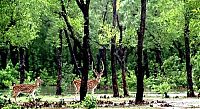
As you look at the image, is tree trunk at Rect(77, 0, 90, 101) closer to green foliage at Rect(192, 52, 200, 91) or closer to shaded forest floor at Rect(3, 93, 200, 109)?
shaded forest floor at Rect(3, 93, 200, 109)

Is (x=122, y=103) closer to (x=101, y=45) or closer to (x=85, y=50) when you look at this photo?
(x=85, y=50)

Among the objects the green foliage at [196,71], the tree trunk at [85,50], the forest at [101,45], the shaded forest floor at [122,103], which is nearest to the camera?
the shaded forest floor at [122,103]

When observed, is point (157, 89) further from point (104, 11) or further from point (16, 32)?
point (104, 11)

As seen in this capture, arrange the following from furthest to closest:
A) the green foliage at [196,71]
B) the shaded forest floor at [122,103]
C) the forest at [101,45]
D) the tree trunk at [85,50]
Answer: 1. the green foliage at [196,71]
2. the forest at [101,45]
3. the tree trunk at [85,50]
4. the shaded forest floor at [122,103]

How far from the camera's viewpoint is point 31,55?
7156 centimetres

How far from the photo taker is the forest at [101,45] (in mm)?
24594

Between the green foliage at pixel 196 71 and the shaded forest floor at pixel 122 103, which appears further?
the green foliage at pixel 196 71

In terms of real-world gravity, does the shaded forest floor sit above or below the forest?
below

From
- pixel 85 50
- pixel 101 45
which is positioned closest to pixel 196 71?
pixel 101 45

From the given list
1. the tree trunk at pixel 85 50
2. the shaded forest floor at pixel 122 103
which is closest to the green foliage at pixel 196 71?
the shaded forest floor at pixel 122 103

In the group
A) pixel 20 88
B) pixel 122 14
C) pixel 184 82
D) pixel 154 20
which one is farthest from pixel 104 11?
pixel 20 88

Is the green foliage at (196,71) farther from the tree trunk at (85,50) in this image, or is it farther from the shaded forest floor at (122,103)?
the tree trunk at (85,50)

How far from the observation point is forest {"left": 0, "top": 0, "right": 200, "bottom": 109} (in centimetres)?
2459

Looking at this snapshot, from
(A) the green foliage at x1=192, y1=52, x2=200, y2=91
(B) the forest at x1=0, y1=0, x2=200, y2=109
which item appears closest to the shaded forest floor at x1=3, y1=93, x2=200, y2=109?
(B) the forest at x1=0, y1=0, x2=200, y2=109
